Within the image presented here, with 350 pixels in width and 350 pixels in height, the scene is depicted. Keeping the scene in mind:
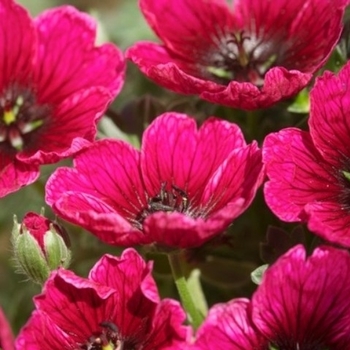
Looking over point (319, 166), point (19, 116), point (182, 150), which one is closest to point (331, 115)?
point (319, 166)

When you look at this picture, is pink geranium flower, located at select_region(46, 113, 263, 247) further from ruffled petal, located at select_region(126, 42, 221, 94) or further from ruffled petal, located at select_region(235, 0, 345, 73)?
ruffled petal, located at select_region(235, 0, 345, 73)

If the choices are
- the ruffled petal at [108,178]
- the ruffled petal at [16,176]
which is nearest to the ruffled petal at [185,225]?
the ruffled petal at [108,178]

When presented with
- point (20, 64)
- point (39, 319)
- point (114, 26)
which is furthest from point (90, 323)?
point (114, 26)

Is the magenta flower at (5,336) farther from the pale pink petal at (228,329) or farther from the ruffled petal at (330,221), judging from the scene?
the ruffled petal at (330,221)

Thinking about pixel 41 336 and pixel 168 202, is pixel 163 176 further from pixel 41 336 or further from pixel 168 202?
pixel 41 336

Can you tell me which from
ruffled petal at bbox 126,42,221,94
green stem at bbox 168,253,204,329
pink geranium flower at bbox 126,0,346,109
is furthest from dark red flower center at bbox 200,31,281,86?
green stem at bbox 168,253,204,329

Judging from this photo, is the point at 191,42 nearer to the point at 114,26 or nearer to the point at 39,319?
the point at 39,319

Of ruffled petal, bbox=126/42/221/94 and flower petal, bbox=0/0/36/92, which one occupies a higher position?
flower petal, bbox=0/0/36/92
